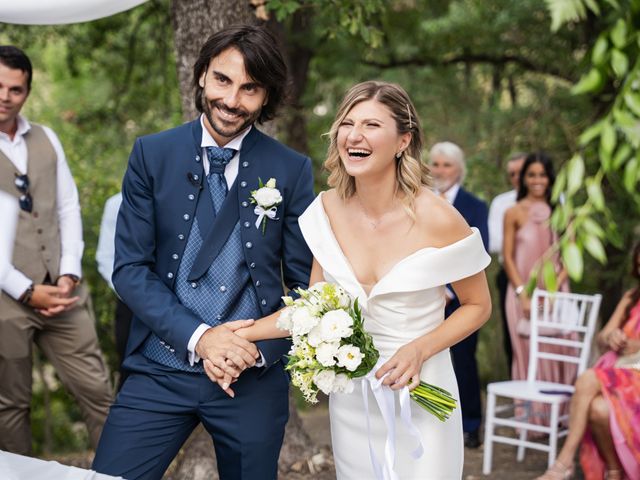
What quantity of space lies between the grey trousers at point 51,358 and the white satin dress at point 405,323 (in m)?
2.15

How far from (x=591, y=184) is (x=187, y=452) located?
4560 mm

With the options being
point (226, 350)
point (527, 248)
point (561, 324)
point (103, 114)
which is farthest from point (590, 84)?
point (103, 114)

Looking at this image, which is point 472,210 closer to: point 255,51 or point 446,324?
point 446,324

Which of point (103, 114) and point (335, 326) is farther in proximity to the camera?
point (103, 114)

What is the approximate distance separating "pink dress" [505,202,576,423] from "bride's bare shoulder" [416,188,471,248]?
4473 millimetres

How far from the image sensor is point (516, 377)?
8.01m

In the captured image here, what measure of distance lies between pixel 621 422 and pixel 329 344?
10.3 feet

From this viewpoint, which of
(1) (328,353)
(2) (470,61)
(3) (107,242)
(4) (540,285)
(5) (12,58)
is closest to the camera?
(1) (328,353)

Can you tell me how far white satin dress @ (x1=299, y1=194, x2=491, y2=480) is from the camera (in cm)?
340

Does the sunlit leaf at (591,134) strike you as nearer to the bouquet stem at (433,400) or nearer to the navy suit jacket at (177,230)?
the bouquet stem at (433,400)

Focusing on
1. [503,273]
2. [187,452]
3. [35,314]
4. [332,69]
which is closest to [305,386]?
[35,314]

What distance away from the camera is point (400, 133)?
3455mm

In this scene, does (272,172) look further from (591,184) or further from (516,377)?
(516,377)

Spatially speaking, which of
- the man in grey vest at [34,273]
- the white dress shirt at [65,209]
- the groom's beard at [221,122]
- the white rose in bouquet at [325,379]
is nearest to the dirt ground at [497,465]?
the man in grey vest at [34,273]
